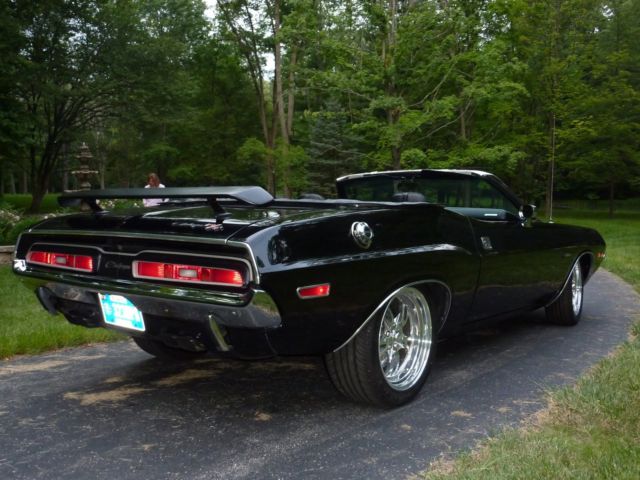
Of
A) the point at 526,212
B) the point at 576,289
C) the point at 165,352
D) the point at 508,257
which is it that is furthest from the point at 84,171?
the point at 508,257

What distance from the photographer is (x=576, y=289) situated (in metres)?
5.66

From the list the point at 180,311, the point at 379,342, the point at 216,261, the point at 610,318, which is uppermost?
the point at 216,261

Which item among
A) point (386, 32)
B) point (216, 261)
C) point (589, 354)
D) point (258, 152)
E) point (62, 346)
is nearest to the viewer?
point (216, 261)

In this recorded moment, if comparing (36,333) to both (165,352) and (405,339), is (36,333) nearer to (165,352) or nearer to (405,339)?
(165,352)

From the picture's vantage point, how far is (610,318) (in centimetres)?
592

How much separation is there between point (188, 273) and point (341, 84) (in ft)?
36.3

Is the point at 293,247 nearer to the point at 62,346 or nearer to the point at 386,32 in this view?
the point at 62,346

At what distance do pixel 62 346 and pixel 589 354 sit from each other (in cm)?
400

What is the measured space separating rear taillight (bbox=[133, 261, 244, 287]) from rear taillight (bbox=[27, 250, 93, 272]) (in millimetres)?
408

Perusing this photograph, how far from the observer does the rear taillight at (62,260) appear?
10.7 ft

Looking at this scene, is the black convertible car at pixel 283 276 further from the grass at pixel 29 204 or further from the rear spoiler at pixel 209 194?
the grass at pixel 29 204

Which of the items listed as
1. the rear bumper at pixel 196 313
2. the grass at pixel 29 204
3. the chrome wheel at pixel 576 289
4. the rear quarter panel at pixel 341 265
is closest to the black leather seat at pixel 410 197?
the rear quarter panel at pixel 341 265

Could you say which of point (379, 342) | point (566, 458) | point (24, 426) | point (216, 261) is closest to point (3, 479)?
point (24, 426)

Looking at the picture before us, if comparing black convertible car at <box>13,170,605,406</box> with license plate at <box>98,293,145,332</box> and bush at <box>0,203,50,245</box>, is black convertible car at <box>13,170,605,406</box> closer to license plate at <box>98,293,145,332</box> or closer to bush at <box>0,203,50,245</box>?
license plate at <box>98,293,145,332</box>
